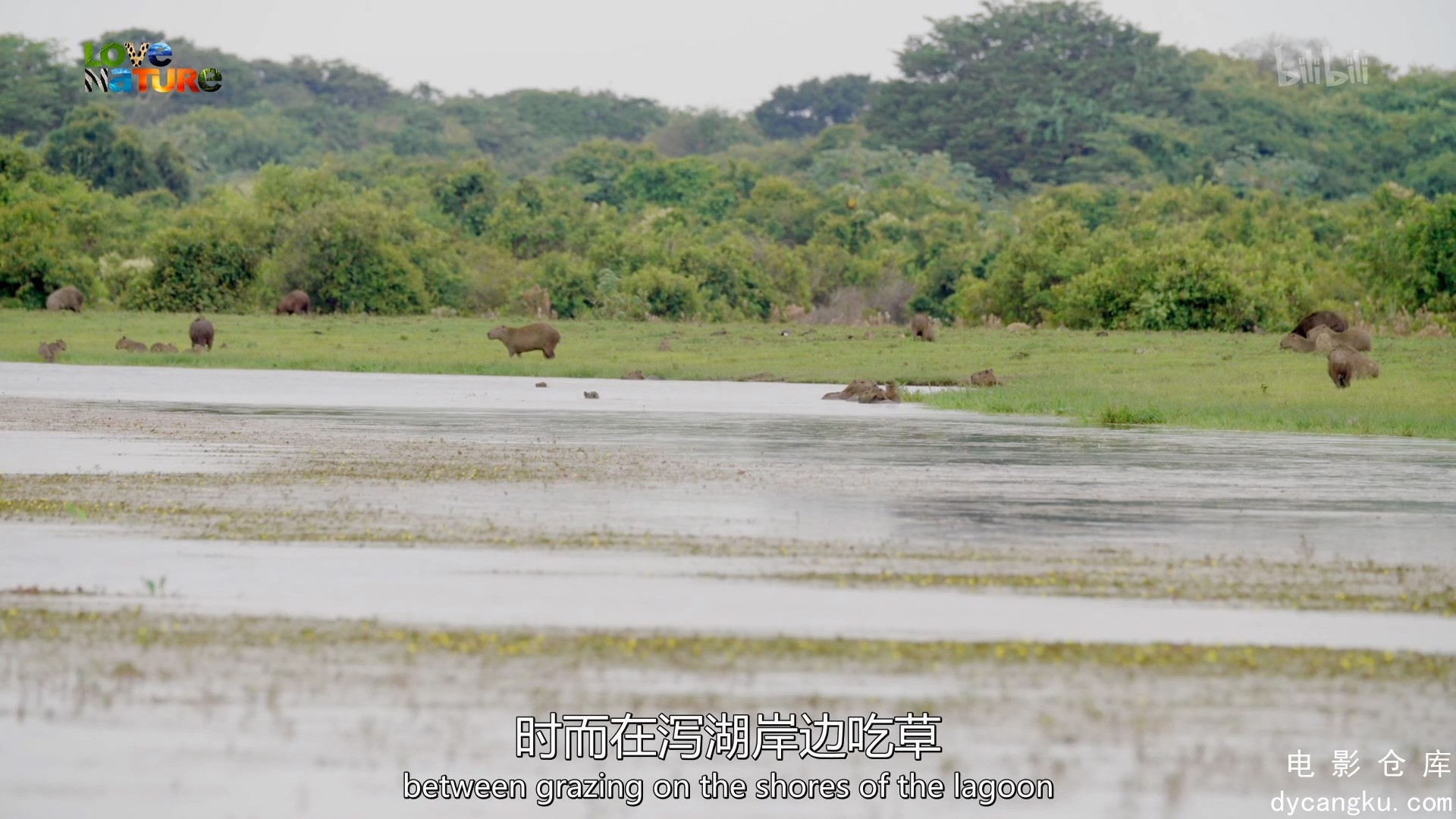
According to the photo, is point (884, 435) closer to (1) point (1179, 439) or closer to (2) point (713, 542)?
(1) point (1179, 439)

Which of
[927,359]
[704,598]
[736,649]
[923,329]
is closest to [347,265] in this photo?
[923,329]

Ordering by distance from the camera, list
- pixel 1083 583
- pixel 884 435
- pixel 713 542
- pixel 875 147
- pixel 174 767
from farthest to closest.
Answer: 1. pixel 875 147
2. pixel 884 435
3. pixel 713 542
4. pixel 1083 583
5. pixel 174 767

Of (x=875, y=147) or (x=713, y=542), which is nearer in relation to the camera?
(x=713, y=542)

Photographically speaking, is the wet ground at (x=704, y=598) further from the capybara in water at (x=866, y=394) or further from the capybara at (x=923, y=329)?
the capybara at (x=923, y=329)

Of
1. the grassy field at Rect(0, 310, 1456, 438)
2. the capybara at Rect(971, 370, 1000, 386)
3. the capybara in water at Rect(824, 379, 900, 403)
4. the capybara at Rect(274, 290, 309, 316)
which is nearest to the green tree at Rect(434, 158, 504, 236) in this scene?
the capybara at Rect(274, 290, 309, 316)

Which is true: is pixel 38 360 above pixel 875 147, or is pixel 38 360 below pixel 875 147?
below

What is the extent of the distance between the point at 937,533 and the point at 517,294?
44.6 metres

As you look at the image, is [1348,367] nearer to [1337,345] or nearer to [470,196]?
[1337,345]

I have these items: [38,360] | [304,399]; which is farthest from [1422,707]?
[38,360]

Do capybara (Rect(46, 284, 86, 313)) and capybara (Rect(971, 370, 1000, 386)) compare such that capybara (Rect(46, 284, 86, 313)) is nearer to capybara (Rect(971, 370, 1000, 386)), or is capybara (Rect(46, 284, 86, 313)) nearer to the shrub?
the shrub

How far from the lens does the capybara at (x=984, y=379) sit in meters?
31.9

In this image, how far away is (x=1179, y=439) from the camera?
21.8 meters

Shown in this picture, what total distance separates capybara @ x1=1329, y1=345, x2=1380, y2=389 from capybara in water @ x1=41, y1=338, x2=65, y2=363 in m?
24.4

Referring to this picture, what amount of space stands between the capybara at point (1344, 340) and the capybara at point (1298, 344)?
11 cm
